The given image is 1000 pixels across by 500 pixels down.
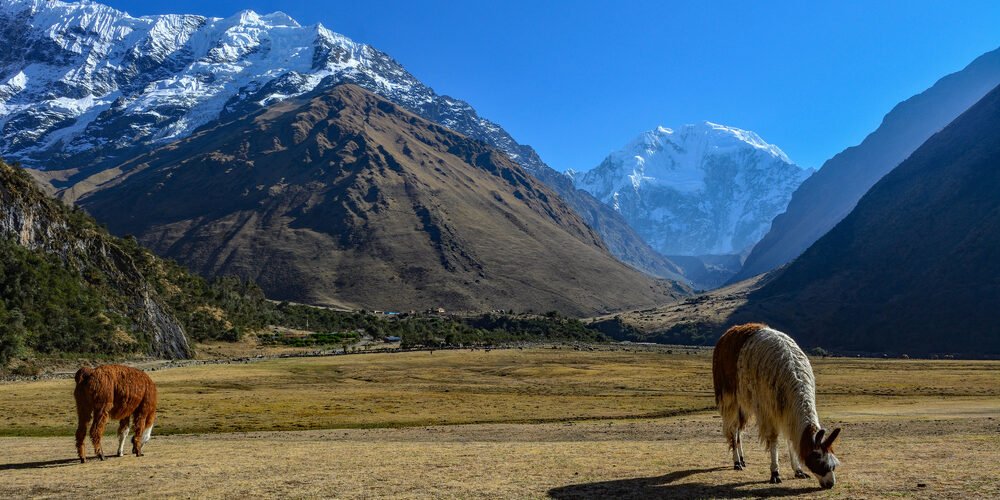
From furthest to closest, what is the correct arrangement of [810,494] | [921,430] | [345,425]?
[345,425] → [921,430] → [810,494]

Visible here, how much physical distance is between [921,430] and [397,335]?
14494 centimetres

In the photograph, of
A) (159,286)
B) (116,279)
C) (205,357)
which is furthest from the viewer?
(159,286)

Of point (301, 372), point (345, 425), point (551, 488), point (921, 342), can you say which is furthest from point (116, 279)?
point (921, 342)

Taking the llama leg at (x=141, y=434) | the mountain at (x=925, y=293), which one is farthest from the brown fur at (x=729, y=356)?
the mountain at (x=925, y=293)

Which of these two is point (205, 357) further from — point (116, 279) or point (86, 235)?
point (86, 235)

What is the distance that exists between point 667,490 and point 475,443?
12678mm

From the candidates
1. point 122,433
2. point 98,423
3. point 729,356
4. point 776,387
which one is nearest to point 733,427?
point 729,356

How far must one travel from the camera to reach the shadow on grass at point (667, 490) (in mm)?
13812

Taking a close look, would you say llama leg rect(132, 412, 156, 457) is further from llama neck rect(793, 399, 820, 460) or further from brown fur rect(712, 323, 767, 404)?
llama neck rect(793, 399, 820, 460)

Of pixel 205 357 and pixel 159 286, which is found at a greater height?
pixel 159 286

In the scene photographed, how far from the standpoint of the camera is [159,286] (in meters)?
122

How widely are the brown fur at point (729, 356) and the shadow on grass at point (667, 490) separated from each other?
270cm

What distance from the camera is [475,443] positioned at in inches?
1027

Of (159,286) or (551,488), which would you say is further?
(159,286)
